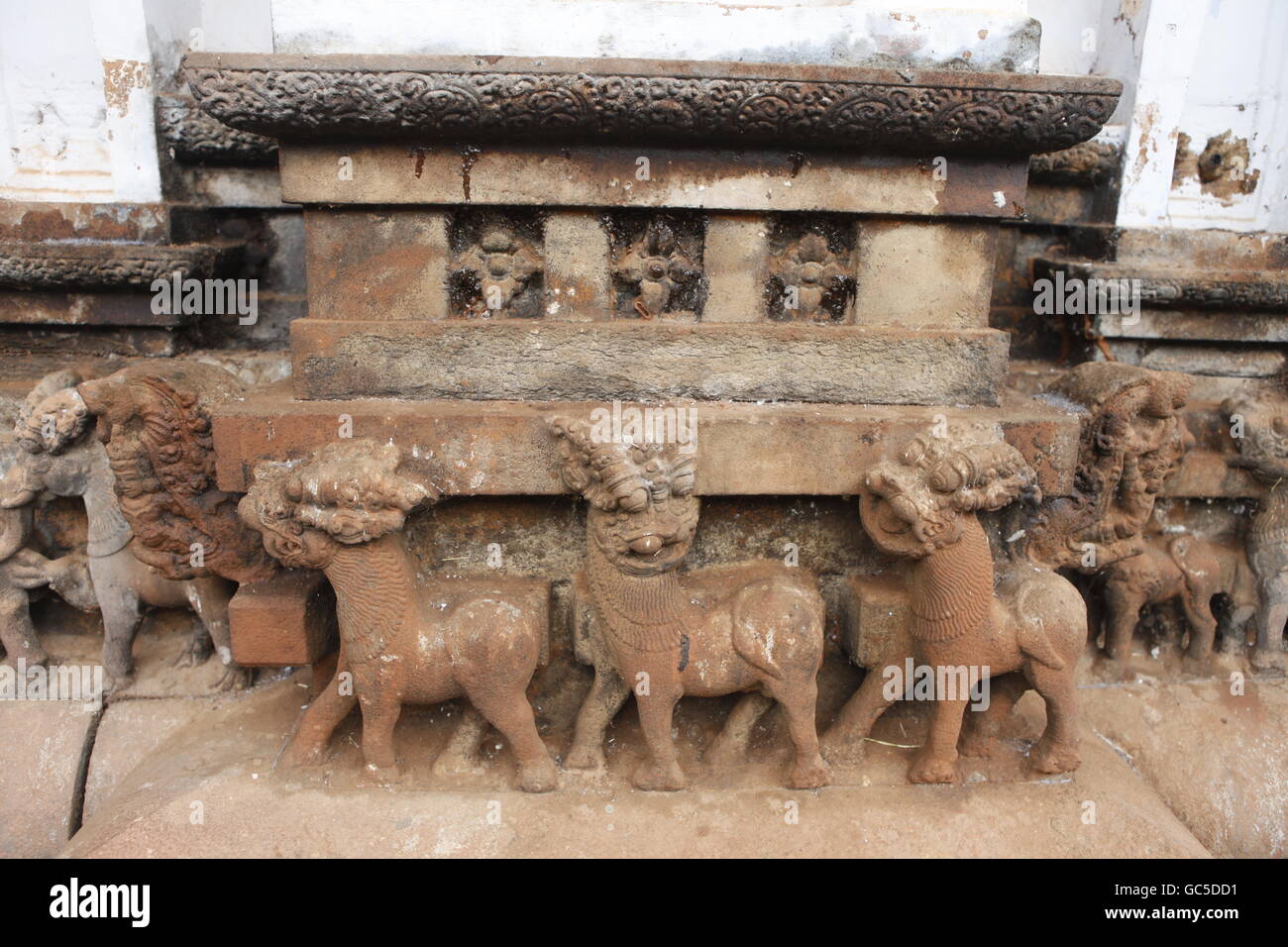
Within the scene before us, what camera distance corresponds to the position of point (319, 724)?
8.82 ft

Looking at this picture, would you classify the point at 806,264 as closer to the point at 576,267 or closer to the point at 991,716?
the point at 576,267

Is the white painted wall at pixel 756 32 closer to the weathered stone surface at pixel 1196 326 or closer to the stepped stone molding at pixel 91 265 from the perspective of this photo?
the weathered stone surface at pixel 1196 326

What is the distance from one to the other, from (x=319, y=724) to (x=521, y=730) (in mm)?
617

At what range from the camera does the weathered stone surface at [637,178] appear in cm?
256

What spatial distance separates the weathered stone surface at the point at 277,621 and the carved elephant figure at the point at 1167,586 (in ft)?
8.83

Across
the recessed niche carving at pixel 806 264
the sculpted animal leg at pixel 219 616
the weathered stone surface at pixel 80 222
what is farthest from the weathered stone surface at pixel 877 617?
the weathered stone surface at pixel 80 222

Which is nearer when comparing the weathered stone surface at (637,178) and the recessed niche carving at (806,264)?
the weathered stone surface at (637,178)

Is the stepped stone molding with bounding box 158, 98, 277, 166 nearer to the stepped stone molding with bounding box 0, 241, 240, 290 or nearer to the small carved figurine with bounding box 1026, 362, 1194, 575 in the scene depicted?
the stepped stone molding with bounding box 0, 241, 240, 290

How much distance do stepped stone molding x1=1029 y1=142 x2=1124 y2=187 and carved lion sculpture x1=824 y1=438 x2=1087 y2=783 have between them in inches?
60.7

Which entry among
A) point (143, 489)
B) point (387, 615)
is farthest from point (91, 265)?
point (387, 615)

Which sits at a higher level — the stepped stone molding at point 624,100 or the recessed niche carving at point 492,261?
the stepped stone molding at point 624,100

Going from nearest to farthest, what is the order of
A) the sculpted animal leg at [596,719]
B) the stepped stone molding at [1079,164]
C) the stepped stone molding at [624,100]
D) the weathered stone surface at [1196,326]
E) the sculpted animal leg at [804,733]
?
the stepped stone molding at [624,100], the sculpted animal leg at [804,733], the sculpted animal leg at [596,719], the weathered stone surface at [1196,326], the stepped stone molding at [1079,164]

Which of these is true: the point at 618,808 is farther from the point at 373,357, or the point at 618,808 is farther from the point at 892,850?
the point at 373,357

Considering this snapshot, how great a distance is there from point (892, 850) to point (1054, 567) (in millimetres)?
1147
